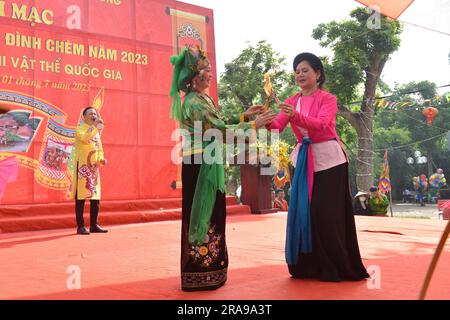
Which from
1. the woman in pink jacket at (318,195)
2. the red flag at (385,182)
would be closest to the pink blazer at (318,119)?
the woman in pink jacket at (318,195)

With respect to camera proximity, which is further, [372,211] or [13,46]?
[372,211]

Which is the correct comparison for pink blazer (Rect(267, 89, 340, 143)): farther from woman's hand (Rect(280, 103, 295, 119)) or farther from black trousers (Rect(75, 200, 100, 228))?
black trousers (Rect(75, 200, 100, 228))

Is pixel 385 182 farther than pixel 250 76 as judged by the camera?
No

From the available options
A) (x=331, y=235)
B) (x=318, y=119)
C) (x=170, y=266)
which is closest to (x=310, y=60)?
(x=318, y=119)

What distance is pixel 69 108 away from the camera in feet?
22.5

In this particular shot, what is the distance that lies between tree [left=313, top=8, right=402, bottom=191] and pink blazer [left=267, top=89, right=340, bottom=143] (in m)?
11.6

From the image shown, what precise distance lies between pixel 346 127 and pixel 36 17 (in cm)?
1258

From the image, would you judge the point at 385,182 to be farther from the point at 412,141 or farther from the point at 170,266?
the point at 412,141

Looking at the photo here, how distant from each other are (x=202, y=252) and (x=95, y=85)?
5.37 meters

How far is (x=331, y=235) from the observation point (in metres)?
2.59

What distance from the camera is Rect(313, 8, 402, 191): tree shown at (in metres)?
13.6

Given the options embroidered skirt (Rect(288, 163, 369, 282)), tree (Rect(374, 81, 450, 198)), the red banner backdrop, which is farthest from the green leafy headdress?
tree (Rect(374, 81, 450, 198))
